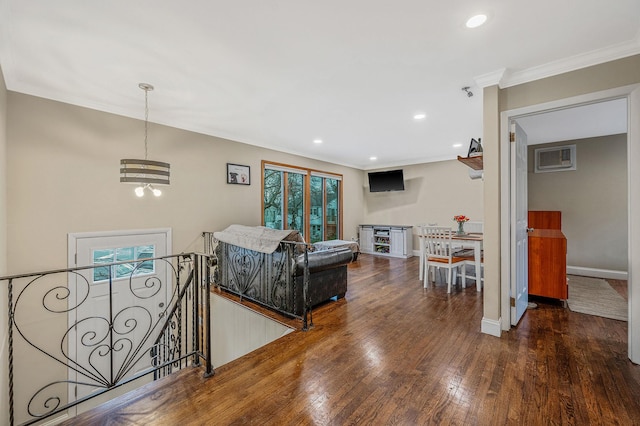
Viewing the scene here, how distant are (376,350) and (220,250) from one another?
292 centimetres

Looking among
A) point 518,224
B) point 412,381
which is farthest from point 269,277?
point 518,224

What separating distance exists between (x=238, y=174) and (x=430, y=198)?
4.91m

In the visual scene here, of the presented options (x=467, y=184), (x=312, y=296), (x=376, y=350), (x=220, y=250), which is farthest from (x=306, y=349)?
(x=467, y=184)

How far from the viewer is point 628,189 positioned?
2.27 metres

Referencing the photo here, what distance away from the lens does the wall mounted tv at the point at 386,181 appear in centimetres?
752

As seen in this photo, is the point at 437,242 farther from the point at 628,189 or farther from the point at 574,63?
the point at 574,63

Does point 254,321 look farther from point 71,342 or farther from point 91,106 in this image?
point 91,106

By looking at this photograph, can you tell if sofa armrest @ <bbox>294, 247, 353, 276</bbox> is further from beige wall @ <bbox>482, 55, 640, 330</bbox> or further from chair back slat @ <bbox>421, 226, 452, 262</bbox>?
beige wall @ <bbox>482, 55, 640, 330</bbox>

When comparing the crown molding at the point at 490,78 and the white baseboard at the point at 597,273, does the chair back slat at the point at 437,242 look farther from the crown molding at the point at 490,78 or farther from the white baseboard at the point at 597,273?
the white baseboard at the point at 597,273

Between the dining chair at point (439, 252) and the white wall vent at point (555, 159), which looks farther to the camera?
the white wall vent at point (555, 159)

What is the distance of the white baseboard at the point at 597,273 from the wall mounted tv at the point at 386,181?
12.7 feet

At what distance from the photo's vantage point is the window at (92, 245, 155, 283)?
3.53m

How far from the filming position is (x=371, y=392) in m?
1.90

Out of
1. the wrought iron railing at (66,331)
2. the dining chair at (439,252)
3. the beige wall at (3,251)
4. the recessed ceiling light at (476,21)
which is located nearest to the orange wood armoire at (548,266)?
the dining chair at (439,252)
